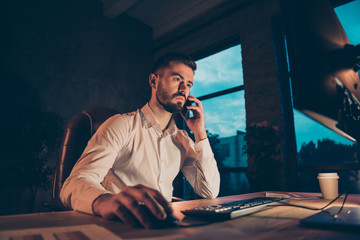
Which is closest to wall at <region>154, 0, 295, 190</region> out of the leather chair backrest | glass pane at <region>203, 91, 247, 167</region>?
glass pane at <region>203, 91, 247, 167</region>

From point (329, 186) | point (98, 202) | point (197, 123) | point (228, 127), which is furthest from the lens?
point (228, 127)

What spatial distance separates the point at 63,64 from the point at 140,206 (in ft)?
15.3

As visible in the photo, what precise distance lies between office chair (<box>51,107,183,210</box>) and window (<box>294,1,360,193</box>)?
3.04 metres

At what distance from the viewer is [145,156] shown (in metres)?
1.37

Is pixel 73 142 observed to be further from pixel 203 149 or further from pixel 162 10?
pixel 162 10

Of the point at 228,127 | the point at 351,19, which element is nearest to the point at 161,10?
the point at 228,127

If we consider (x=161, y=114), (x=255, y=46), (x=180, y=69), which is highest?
(x=255, y=46)

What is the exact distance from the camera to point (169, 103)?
1561 millimetres

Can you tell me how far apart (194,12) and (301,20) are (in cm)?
Result: 504

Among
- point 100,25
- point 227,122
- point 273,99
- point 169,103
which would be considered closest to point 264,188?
point 273,99

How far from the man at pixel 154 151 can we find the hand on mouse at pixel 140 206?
237 millimetres

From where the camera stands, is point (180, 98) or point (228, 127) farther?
point (228, 127)

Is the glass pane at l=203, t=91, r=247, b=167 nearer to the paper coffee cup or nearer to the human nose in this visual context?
the human nose

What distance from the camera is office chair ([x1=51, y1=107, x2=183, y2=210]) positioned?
1.19 meters
